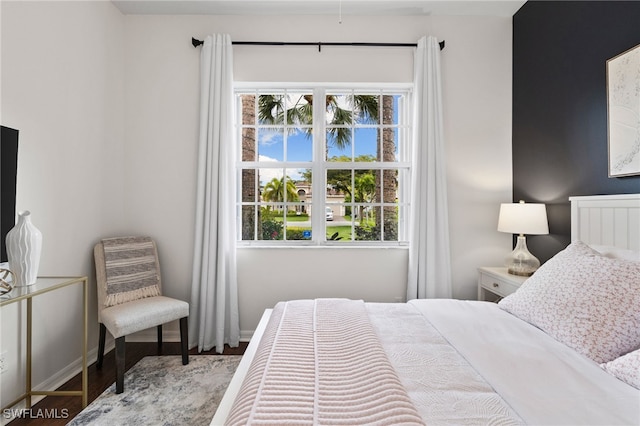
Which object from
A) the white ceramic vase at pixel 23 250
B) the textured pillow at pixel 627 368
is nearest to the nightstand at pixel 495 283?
the textured pillow at pixel 627 368

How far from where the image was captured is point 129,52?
2.79 meters

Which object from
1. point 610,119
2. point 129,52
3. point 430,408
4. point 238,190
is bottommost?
point 430,408

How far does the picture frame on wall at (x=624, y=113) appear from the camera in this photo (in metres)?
1.68

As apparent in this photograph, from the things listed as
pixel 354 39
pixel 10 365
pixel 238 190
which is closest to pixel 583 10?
pixel 354 39

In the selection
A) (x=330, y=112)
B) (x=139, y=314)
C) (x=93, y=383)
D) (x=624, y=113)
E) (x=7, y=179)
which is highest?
(x=330, y=112)

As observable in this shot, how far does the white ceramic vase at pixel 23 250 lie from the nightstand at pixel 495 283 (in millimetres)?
2990

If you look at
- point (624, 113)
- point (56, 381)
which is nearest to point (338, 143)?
point (624, 113)

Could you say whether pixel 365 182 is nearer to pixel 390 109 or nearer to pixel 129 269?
pixel 390 109

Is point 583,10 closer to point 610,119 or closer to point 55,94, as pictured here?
point 610,119

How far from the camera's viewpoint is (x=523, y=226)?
2279 millimetres

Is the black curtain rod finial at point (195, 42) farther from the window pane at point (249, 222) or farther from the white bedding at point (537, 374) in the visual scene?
the white bedding at point (537, 374)

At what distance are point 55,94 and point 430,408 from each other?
280 centimetres

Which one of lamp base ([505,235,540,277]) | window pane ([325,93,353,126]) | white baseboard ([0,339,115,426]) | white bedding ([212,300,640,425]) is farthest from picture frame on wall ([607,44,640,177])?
white baseboard ([0,339,115,426])

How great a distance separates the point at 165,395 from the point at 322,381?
1.52 m
